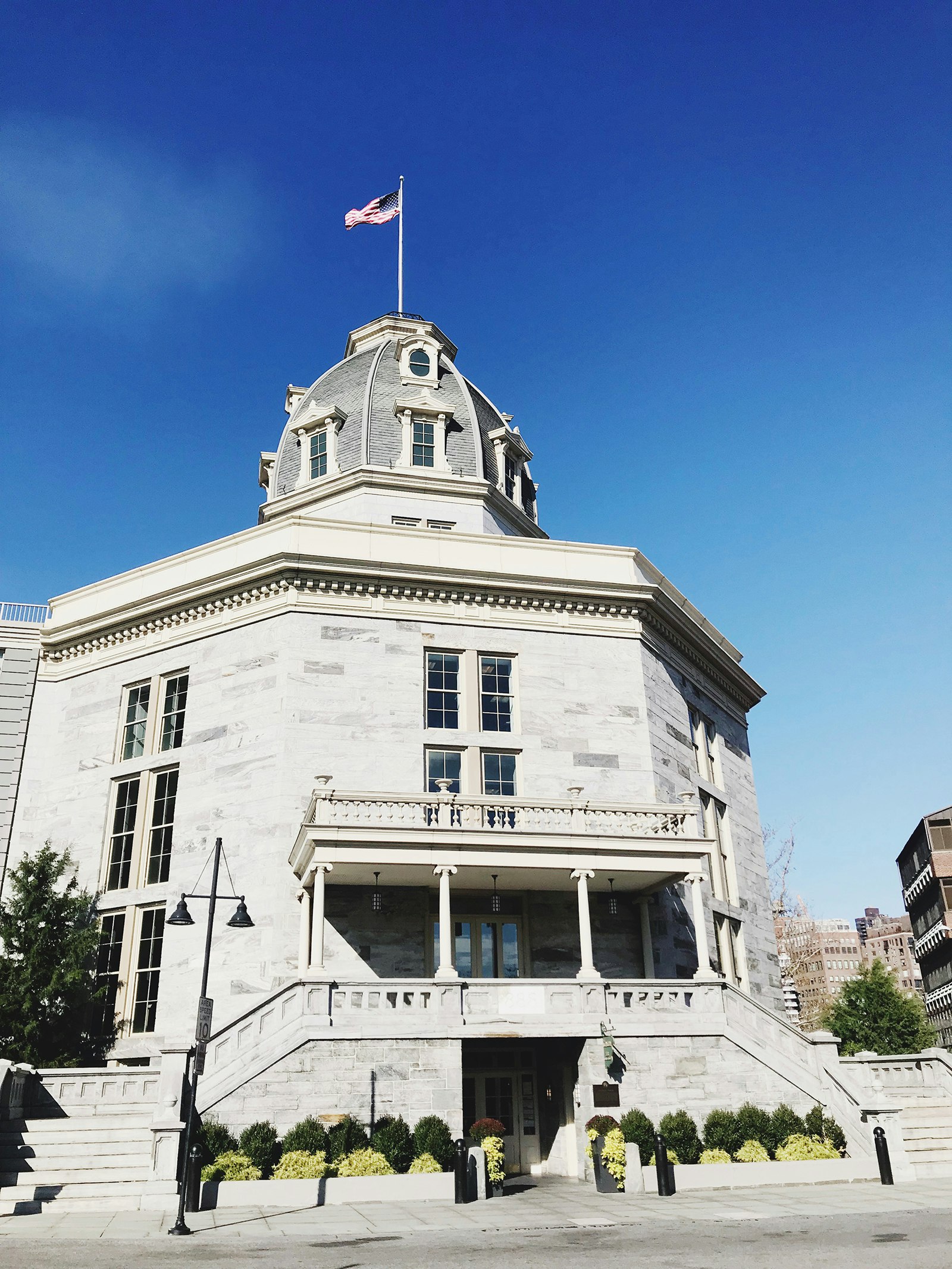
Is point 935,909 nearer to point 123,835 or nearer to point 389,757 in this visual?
point 389,757

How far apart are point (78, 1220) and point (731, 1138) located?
12.2 m

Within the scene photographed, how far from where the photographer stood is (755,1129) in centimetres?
2072

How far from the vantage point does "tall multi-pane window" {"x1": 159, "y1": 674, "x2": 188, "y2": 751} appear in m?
29.2

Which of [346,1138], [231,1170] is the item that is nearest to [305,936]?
[346,1138]

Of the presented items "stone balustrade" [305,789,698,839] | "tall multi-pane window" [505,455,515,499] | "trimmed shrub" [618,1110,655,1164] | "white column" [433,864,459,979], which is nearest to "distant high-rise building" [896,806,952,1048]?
"tall multi-pane window" [505,455,515,499]

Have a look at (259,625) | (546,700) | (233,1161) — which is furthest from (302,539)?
(233,1161)

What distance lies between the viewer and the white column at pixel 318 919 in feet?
71.9

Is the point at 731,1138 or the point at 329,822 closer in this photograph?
the point at 731,1138

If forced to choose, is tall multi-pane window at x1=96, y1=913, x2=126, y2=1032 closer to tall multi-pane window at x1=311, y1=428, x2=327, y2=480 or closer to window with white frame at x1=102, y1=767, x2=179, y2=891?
window with white frame at x1=102, y1=767, x2=179, y2=891

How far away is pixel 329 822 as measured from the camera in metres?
22.2

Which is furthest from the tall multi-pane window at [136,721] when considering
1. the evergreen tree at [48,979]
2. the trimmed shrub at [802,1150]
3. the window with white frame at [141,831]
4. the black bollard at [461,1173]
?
the trimmed shrub at [802,1150]

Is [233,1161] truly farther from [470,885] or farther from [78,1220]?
[470,885]

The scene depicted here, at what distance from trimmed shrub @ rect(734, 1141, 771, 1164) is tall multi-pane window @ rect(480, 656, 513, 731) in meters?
12.2

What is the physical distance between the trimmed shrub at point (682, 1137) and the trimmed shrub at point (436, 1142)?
3736 mm
